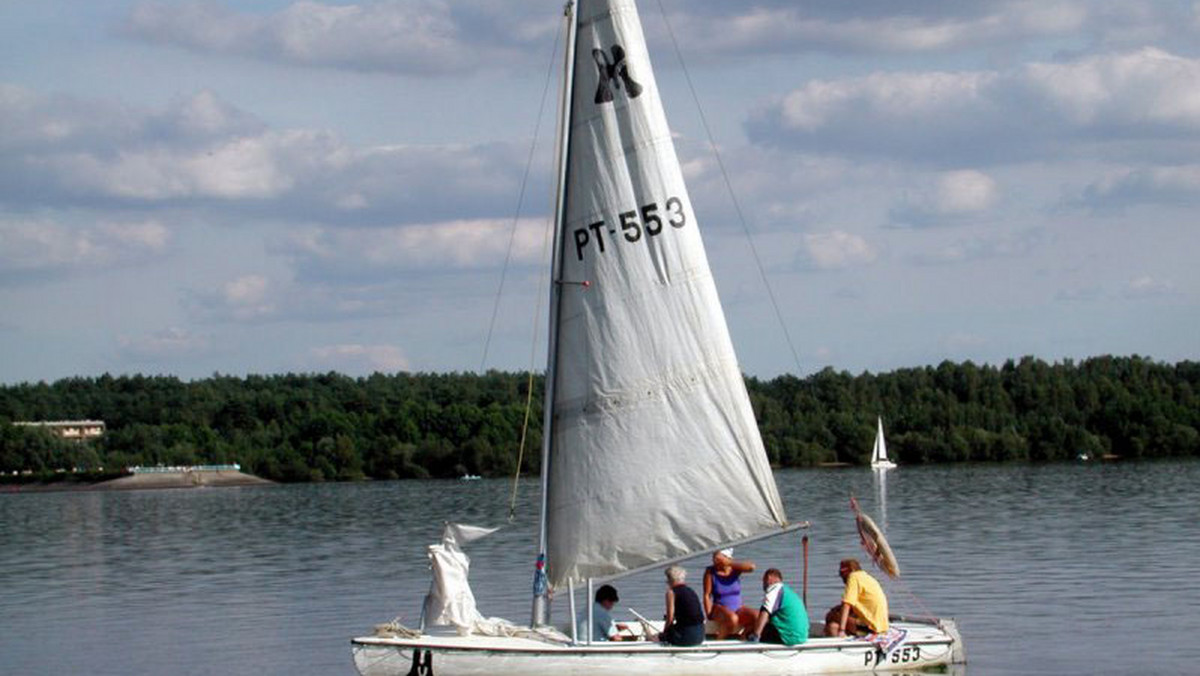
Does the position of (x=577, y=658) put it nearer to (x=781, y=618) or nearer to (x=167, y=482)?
(x=781, y=618)

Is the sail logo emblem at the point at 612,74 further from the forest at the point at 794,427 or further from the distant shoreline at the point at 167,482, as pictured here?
the distant shoreline at the point at 167,482

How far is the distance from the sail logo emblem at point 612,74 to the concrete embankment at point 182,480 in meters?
141

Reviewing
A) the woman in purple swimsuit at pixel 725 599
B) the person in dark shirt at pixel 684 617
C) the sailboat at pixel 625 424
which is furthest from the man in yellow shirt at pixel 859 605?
the person in dark shirt at pixel 684 617

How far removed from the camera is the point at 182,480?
164 m

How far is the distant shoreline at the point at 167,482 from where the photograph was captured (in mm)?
162625

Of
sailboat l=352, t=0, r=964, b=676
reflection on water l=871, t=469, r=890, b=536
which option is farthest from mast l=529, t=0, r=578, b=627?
reflection on water l=871, t=469, r=890, b=536

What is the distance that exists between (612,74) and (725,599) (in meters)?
7.42

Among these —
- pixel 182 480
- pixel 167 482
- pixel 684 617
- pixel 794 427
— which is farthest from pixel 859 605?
pixel 167 482

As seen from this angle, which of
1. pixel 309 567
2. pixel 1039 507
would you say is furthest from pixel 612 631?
pixel 1039 507

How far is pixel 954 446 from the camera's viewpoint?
148500mm

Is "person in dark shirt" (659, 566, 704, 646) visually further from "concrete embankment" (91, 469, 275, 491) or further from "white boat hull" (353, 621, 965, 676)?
"concrete embankment" (91, 469, 275, 491)

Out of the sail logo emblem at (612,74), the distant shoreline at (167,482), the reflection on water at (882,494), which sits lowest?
the reflection on water at (882,494)

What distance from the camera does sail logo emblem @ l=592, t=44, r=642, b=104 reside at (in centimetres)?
2392

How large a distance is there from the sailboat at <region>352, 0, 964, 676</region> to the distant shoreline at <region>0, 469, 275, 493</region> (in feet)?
457
